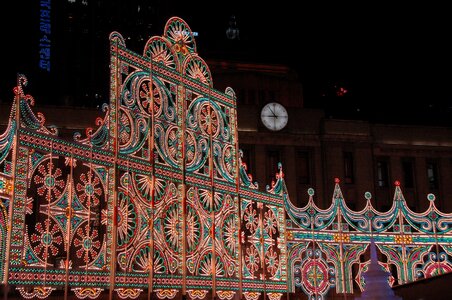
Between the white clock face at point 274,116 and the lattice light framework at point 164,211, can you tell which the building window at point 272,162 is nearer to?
the white clock face at point 274,116

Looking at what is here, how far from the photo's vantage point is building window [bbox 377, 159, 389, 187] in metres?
35.3

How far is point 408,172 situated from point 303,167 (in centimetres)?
648

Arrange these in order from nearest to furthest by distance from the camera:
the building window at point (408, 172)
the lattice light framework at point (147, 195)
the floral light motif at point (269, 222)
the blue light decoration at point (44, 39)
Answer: the lattice light framework at point (147, 195) → the floral light motif at point (269, 222) → the building window at point (408, 172) → the blue light decoration at point (44, 39)

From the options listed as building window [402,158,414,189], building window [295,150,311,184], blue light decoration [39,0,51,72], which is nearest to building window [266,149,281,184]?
building window [295,150,311,184]

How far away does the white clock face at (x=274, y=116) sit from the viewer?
33062mm

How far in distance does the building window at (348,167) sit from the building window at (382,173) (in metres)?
1.95

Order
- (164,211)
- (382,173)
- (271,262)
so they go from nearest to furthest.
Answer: (164,211) → (271,262) → (382,173)

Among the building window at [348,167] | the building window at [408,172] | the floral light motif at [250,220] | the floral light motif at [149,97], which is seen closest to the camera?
the floral light motif at [149,97]

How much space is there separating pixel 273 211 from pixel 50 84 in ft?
94.9

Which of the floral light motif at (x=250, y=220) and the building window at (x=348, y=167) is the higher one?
the building window at (x=348, y=167)

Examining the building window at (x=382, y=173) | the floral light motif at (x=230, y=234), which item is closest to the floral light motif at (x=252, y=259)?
the floral light motif at (x=230, y=234)

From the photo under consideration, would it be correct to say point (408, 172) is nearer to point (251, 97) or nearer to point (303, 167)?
point (303, 167)

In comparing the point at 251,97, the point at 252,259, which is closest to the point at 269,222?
the point at 252,259

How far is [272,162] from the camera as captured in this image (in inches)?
1312
